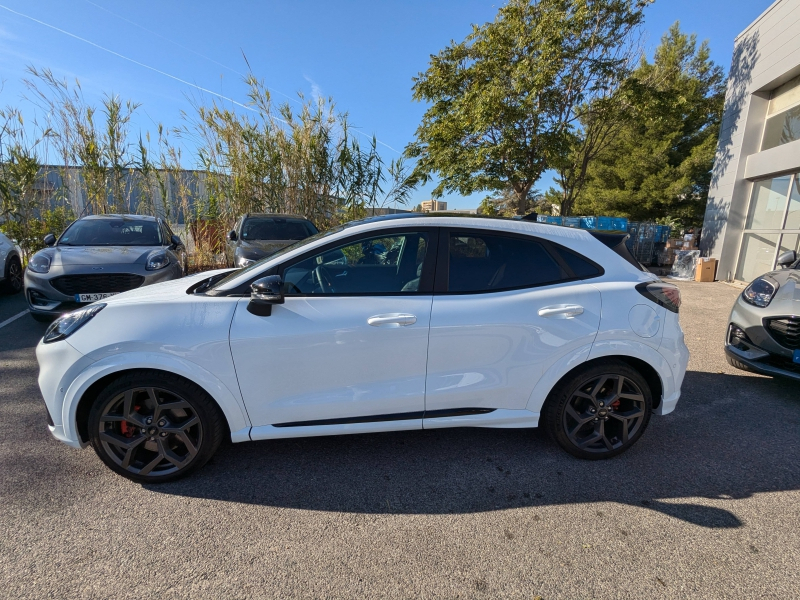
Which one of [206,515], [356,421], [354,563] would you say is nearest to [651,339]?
[356,421]

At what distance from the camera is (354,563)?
1923mm

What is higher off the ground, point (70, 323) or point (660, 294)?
point (660, 294)

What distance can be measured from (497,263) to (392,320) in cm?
79

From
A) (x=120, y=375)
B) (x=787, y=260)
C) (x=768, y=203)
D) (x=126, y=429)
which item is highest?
(x=768, y=203)

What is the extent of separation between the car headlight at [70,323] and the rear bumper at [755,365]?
205 inches

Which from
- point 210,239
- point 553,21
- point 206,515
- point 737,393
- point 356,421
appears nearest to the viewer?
point 206,515

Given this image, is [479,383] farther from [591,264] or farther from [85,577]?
[85,577]

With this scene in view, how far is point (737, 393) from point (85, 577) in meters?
5.05

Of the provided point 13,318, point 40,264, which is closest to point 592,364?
point 40,264

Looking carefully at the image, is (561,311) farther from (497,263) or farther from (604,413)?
(604,413)

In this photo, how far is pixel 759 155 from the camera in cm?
1005

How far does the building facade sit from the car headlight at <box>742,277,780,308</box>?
6973mm

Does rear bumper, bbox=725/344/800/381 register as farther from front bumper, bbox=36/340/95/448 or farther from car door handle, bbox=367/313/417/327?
front bumper, bbox=36/340/95/448

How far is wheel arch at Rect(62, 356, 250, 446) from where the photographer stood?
224 centimetres
